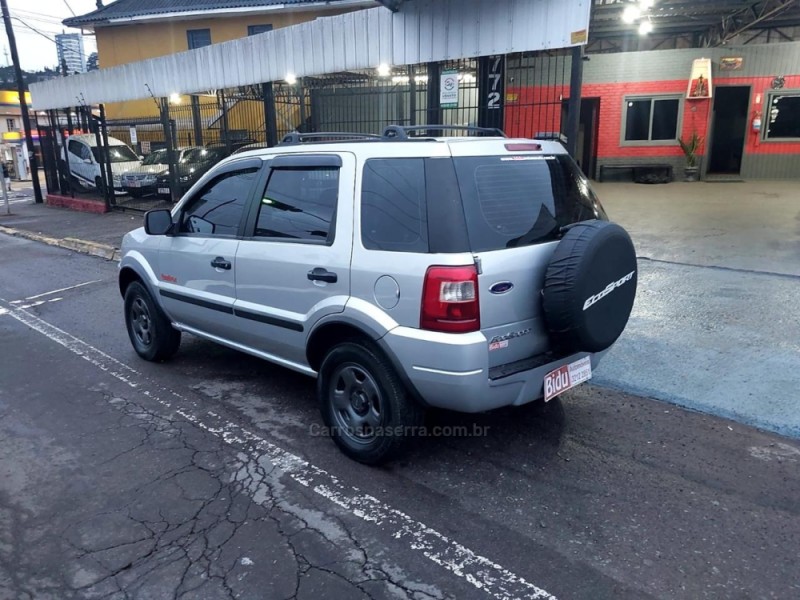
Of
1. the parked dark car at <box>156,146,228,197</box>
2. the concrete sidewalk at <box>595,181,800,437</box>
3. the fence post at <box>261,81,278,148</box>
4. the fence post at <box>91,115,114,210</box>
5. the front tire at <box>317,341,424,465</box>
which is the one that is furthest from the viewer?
the fence post at <box>91,115,114,210</box>

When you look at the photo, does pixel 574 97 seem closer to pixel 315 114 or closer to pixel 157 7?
pixel 315 114

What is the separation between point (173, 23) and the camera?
85.7 ft

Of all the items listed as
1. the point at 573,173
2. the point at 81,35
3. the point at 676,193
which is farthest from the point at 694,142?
the point at 81,35

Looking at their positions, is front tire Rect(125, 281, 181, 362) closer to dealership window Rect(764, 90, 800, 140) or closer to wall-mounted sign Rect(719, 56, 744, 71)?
wall-mounted sign Rect(719, 56, 744, 71)

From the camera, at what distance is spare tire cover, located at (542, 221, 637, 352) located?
3.31 metres

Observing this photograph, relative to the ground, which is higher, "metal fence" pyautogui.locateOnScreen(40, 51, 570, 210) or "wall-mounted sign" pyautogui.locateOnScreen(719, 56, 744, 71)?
"wall-mounted sign" pyautogui.locateOnScreen(719, 56, 744, 71)

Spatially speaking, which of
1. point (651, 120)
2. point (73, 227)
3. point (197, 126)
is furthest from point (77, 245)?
point (651, 120)

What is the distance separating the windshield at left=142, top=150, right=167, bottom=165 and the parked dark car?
67.6 inches

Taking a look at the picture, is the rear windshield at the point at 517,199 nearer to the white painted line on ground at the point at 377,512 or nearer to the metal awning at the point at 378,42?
the white painted line on ground at the point at 377,512

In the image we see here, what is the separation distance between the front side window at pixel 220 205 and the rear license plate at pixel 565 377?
243 centimetres

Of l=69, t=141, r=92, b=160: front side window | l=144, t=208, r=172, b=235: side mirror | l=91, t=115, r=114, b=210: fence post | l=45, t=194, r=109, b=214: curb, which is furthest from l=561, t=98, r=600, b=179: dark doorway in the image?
l=69, t=141, r=92, b=160: front side window

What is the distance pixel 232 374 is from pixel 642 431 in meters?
3.34

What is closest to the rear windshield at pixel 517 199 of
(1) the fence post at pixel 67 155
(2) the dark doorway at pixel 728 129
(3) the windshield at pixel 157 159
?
(2) the dark doorway at pixel 728 129

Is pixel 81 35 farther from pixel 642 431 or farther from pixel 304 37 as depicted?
pixel 642 431
